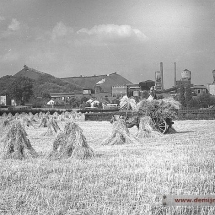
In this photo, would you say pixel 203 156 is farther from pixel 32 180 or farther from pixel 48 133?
pixel 48 133

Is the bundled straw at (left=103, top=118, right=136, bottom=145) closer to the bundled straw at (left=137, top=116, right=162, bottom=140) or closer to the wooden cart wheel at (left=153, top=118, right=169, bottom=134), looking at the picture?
the bundled straw at (left=137, top=116, right=162, bottom=140)

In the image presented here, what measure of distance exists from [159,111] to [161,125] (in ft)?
2.59

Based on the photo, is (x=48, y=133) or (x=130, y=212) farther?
(x=48, y=133)

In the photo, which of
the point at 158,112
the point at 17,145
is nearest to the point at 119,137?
the point at 17,145

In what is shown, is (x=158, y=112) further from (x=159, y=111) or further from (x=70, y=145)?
(x=70, y=145)

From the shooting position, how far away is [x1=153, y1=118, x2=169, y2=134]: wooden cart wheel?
2080cm

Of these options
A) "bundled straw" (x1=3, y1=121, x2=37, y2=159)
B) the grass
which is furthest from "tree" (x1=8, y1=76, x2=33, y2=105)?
the grass

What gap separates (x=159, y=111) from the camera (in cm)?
2102

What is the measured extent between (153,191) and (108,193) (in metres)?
0.76

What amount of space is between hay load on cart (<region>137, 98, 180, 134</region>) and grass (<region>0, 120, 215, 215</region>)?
1011 cm

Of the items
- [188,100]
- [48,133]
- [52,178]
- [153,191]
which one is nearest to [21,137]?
[52,178]

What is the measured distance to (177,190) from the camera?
6.49 metres

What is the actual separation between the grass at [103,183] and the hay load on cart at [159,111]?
10.1 metres

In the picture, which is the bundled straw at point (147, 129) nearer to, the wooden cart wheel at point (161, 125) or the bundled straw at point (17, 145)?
the wooden cart wheel at point (161, 125)
